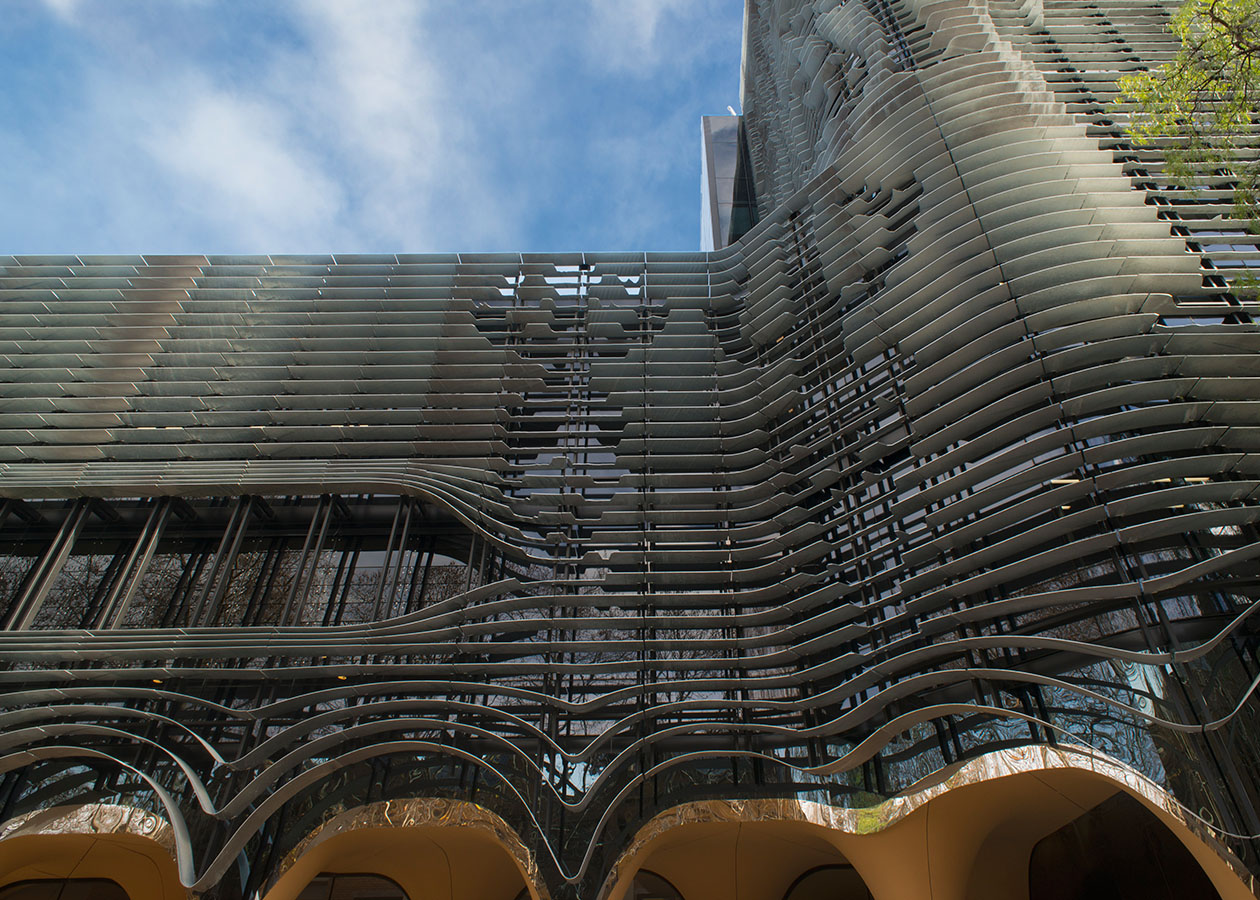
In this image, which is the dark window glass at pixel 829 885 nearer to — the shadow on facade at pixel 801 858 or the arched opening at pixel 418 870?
the shadow on facade at pixel 801 858

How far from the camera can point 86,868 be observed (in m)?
10.8

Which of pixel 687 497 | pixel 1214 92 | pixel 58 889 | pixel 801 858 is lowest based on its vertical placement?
pixel 58 889

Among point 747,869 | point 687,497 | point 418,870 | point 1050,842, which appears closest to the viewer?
point 1050,842

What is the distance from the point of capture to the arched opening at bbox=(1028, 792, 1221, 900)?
8047mm

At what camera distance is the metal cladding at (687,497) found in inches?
313

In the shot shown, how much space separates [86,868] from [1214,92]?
18.9 meters

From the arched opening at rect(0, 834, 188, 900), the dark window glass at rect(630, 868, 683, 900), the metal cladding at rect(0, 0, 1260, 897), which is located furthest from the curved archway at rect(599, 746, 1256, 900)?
the arched opening at rect(0, 834, 188, 900)

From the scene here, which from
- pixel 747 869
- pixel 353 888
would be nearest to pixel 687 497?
pixel 747 869

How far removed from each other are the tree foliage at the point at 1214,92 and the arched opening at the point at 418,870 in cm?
1260

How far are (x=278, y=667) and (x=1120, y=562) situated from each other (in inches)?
419

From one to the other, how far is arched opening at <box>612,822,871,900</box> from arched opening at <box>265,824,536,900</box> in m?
2.12

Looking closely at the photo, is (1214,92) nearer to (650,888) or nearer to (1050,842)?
(1050,842)

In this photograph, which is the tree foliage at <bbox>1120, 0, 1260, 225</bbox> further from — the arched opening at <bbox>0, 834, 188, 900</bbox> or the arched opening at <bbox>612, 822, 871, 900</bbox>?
the arched opening at <bbox>0, 834, 188, 900</bbox>

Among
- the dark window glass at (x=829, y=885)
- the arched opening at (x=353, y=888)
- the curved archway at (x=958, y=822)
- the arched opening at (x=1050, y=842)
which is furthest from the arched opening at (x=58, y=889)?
the arched opening at (x=1050, y=842)
